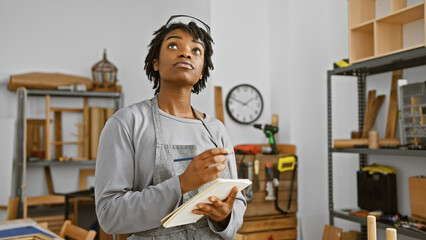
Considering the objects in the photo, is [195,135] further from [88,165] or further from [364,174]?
[88,165]

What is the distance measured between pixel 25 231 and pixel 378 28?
2.77 m

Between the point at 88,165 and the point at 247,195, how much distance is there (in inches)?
77.8

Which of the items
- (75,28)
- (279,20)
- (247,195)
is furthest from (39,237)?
(279,20)

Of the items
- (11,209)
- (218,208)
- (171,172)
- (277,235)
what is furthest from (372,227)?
(11,209)

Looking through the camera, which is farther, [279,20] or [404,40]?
[279,20]

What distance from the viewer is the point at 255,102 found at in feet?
14.1

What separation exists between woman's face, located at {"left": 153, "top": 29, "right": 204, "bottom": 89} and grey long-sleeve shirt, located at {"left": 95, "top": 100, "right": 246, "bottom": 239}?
108 millimetres

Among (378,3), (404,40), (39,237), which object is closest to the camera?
(39,237)

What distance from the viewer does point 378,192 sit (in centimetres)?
310

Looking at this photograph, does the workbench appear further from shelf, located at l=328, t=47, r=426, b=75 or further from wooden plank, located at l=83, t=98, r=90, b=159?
wooden plank, located at l=83, t=98, r=90, b=159

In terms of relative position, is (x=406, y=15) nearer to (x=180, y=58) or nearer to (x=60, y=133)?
(x=180, y=58)

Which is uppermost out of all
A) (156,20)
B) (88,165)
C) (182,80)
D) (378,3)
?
(156,20)

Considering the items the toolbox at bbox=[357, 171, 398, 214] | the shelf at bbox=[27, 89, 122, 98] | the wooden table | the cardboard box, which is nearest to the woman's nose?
the wooden table

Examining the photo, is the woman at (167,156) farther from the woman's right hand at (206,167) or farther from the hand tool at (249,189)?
the hand tool at (249,189)
